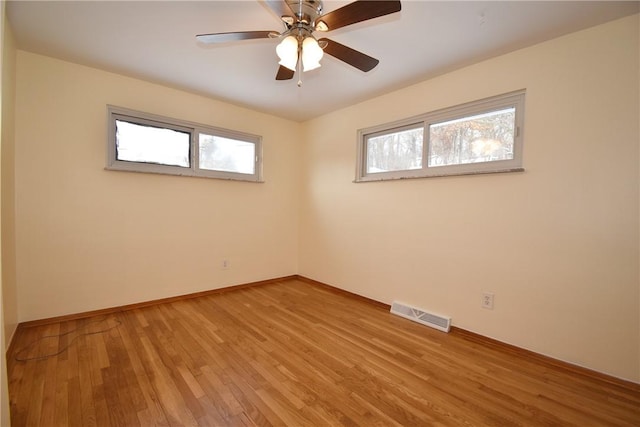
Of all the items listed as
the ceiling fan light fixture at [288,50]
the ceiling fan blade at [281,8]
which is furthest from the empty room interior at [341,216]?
the ceiling fan blade at [281,8]

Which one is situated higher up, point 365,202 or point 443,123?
point 443,123

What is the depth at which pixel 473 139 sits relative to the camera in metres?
2.49

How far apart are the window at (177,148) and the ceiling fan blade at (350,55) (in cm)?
215

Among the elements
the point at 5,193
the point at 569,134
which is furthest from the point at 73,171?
the point at 569,134

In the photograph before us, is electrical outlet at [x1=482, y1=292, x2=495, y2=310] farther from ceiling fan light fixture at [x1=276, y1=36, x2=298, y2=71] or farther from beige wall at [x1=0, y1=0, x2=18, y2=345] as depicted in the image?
beige wall at [x1=0, y1=0, x2=18, y2=345]

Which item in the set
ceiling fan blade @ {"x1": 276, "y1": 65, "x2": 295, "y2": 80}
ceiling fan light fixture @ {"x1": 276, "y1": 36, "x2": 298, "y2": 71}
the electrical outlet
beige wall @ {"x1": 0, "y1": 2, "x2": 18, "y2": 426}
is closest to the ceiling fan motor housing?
ceiling fan light fixture @ {"x1": 276, "y1": 36, "x2": 298, "y2": 71}

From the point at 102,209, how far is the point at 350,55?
2.71 m

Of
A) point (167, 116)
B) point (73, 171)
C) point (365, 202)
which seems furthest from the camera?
point (365, 202)

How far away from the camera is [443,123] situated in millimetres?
2695

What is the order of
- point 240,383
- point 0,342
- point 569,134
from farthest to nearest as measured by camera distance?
point 569,134 → point 240,383 → point 0,342

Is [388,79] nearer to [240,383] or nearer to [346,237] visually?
[346,237]

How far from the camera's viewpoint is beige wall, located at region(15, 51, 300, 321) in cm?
239

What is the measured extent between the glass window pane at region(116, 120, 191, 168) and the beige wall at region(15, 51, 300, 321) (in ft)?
0.56

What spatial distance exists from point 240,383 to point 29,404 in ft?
3.70
